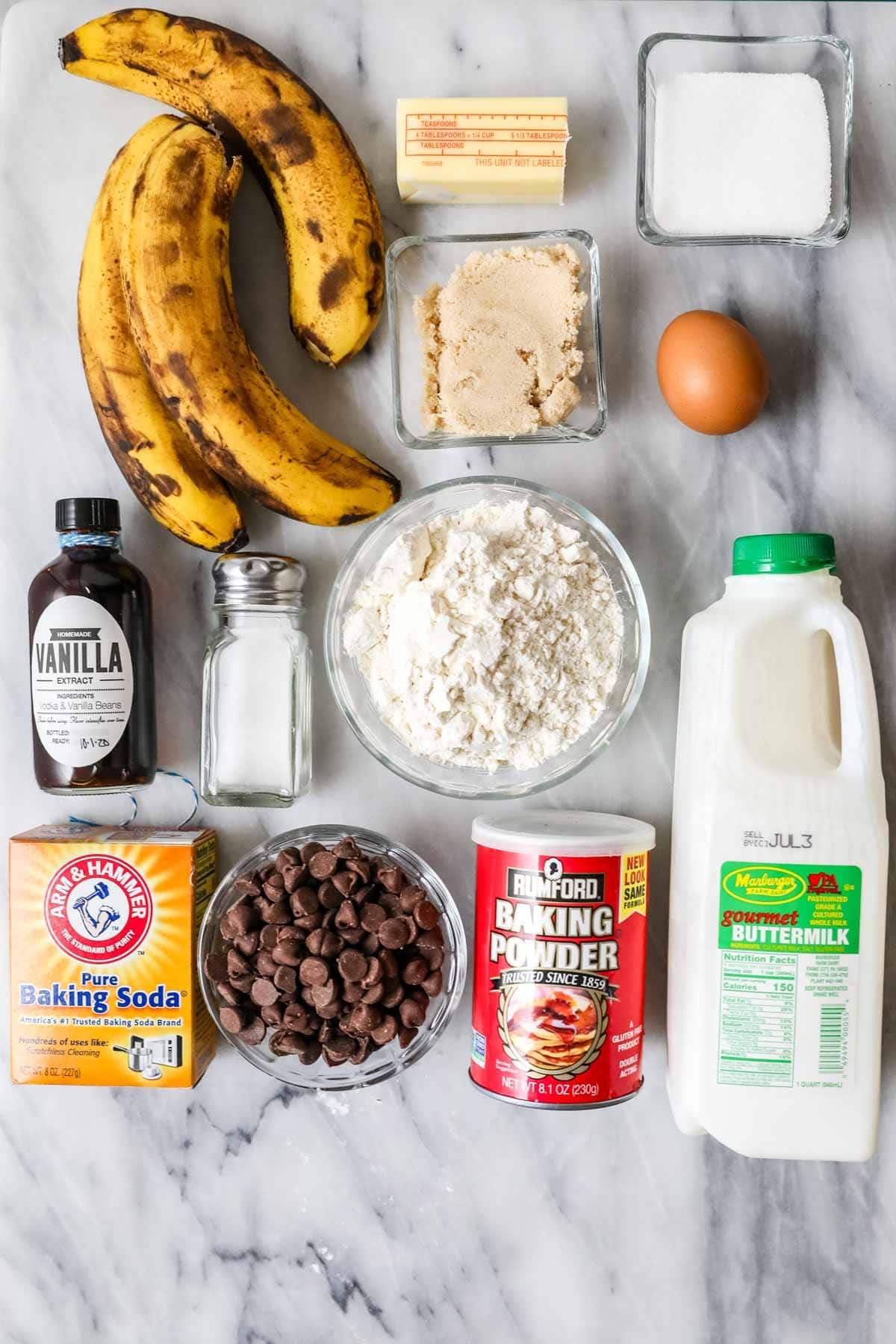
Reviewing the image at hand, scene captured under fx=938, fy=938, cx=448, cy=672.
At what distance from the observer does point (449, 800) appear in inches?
39.9

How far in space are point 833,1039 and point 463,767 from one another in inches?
17.0

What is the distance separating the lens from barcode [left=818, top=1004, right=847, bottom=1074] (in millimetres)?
879

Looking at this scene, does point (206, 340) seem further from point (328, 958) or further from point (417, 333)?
point (328, 958)

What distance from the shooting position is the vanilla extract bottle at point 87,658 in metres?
0.90

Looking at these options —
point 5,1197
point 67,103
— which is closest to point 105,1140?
point 5,1197

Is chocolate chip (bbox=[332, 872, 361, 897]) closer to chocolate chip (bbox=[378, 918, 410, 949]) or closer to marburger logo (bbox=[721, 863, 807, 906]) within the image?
chocolate chip (bbox=[378, 918, 410, 949])

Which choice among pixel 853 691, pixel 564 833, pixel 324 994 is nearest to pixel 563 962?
pixel 564 833

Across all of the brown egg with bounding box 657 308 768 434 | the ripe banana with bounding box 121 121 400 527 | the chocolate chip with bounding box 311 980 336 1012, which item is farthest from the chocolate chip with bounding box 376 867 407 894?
the brown egg with bounding box 657 308 768 434

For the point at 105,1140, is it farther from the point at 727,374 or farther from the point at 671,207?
the point at 671,207

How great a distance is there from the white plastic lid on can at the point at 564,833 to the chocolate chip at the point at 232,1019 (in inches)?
11.1

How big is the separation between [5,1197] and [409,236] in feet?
3.69

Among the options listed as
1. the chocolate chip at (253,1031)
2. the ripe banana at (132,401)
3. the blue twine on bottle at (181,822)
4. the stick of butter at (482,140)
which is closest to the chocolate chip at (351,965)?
the chocolate chip at (253,1031)

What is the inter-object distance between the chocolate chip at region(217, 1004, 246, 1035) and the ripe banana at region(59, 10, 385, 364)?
2.21ft

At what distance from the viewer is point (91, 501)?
0.91 m
